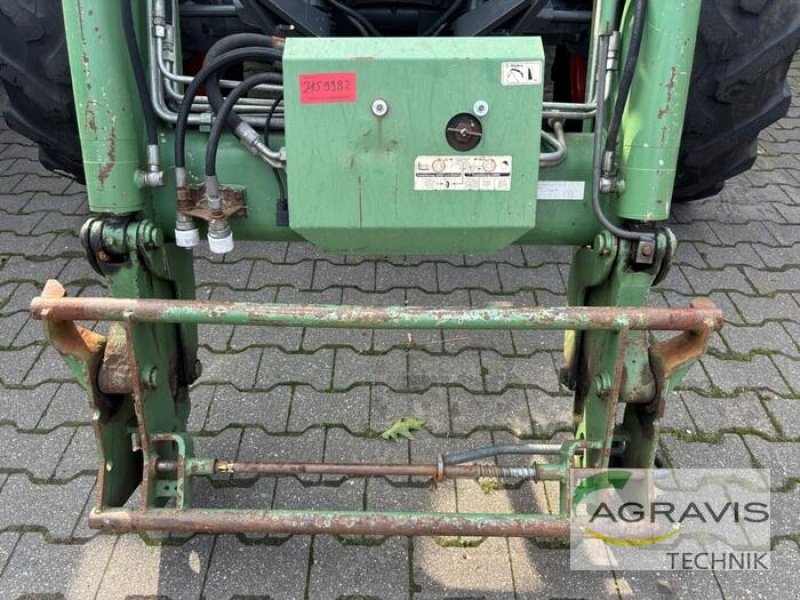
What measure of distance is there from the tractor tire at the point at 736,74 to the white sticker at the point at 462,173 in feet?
2.93

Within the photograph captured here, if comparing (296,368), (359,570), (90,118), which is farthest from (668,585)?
(90,118)

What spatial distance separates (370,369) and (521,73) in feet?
4.53

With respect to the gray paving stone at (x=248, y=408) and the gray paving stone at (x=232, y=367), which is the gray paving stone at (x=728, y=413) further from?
the gray paving stone at (x=232, y=367)

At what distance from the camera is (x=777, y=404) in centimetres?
238

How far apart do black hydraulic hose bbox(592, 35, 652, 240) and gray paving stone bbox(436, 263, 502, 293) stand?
1405 millimetres

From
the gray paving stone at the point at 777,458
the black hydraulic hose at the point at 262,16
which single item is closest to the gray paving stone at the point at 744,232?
the gray paving stone at the point at 777,458

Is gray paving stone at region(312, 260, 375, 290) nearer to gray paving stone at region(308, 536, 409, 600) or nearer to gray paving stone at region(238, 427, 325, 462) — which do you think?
gray paving stone at region(238, 427, 325, 462)

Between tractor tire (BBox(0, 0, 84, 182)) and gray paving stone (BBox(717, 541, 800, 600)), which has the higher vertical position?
tractor tire (BBox(0, 0, 84, 182))

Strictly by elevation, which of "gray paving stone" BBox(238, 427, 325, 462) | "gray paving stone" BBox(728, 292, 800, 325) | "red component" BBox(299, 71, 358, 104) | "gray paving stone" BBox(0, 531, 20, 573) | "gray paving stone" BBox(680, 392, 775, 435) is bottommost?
"gray paving stone" BBox(0, 531, 20, 573)

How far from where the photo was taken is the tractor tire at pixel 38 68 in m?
1.97

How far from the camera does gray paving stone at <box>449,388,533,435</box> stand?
7.45 ft

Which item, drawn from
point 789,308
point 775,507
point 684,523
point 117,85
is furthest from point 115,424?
point 789,308

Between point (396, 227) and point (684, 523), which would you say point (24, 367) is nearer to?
point (396, 227)

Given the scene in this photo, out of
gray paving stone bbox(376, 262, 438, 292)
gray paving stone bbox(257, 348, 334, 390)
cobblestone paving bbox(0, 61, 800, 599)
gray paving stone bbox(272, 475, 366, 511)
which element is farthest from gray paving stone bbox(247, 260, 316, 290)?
gray paving stone bbox(272, 475, 366, 511)
